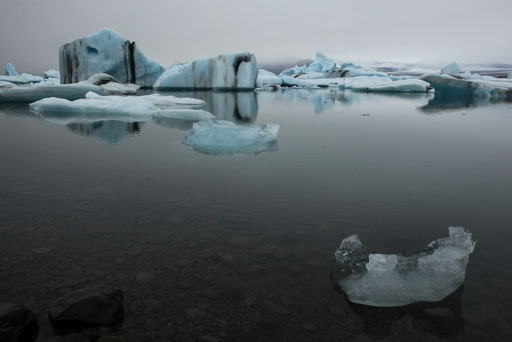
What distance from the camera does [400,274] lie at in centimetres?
208

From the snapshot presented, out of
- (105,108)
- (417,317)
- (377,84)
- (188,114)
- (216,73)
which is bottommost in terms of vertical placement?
(417,317)

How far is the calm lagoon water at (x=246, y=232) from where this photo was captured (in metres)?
1.81

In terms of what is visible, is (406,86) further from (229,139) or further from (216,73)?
(229,139)

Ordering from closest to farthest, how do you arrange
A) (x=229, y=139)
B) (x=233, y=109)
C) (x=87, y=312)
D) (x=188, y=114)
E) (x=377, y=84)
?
(x=87, y=312)
(x=229, y=139)
(x=188, y=114)
(x=233, y=109)
(x=377, y=84)

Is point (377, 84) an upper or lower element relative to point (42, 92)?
upper

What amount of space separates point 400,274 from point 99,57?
100 feet

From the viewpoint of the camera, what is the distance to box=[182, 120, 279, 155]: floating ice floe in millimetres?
5852

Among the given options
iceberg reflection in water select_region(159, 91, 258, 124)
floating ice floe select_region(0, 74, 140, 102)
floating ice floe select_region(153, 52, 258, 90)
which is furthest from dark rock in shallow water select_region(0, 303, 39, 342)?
floating ice floe select_region(153, 52, 258, 90)

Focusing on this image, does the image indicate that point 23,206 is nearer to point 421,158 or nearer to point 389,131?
point 421,158

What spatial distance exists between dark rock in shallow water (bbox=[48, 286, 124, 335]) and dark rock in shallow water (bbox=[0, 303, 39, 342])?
0.08 meters

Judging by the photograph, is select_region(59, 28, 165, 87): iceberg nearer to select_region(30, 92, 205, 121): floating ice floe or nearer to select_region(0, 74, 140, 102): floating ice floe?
select_region(0, 74, 140, 102): floating ice floe

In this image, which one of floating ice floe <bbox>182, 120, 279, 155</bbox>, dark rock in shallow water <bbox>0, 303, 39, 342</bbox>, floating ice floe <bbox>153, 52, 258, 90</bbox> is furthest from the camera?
floating ice floe <bbox>153, 52, 258, 90</bbox>

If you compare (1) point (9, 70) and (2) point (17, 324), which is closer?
(2) point (17, 324)

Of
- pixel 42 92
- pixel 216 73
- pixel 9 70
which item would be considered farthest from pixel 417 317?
pixel 9 70
